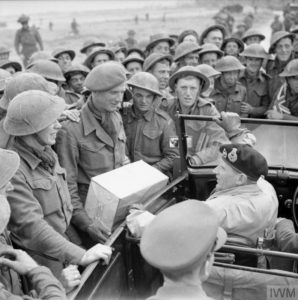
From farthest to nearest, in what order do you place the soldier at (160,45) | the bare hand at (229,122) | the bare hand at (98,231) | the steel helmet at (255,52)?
the soldier at (160,45), the steel helmet at (255,52), the bare hand at (229,122), the bare hand at (98,231)

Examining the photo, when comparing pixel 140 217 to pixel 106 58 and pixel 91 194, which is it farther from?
pixel 106 58

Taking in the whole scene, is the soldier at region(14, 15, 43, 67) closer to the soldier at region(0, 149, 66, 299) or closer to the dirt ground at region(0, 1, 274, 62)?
the dirt ground at region(0, 1, 274, 62)

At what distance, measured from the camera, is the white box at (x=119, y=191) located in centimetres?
A: 349

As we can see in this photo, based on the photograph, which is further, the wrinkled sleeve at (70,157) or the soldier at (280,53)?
the soldier at (280,53)

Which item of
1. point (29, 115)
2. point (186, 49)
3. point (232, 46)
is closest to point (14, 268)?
point (29, 115)

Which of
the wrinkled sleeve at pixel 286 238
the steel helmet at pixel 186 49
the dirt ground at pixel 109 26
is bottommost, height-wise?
the dirt ground at pixel 109 26

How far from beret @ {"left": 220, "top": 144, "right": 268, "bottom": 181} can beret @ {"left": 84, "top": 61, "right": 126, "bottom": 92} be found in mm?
1230

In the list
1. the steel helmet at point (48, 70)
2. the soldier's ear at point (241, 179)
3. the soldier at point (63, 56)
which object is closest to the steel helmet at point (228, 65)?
the steel helmet at point (48, 70)

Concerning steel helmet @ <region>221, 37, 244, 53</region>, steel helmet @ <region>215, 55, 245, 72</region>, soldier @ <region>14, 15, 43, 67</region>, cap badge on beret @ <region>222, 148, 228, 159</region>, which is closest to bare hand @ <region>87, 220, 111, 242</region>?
cap badge on beret @ <region>222, 148, 228, 159</region>

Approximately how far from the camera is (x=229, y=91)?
6812mm

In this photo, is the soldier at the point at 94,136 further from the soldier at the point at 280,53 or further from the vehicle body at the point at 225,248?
the soldier at the point at 280,53

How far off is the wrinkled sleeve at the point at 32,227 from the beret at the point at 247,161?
119 centimetres

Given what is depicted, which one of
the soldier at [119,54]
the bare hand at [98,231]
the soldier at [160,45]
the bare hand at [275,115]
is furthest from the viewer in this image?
the soldier at [160,45]

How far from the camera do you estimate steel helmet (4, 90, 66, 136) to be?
317 cm
